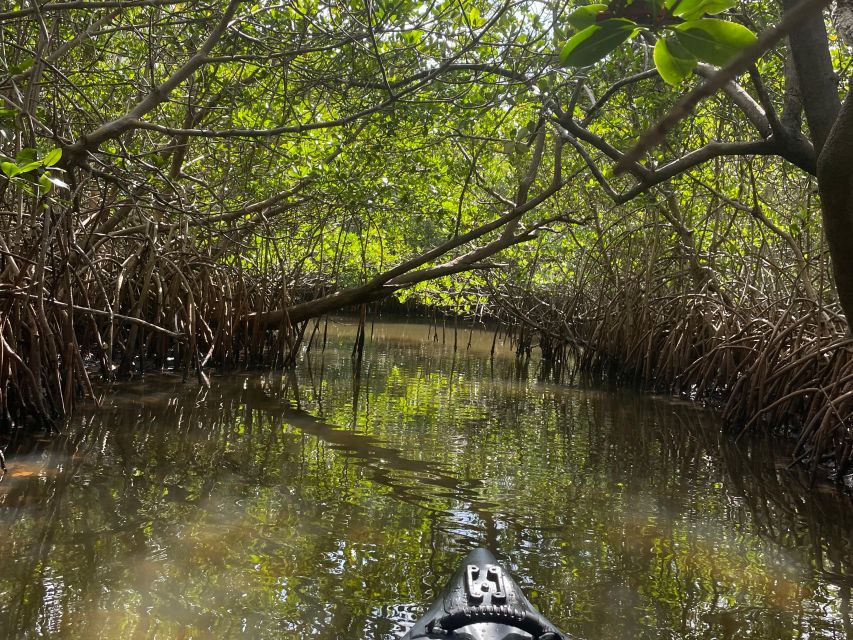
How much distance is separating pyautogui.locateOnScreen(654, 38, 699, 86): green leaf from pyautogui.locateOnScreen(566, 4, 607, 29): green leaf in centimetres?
8

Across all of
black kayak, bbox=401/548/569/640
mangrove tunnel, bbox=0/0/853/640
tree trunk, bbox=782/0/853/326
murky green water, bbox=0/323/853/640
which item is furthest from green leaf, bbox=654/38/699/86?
murky green water, bbox=0/323/853/640

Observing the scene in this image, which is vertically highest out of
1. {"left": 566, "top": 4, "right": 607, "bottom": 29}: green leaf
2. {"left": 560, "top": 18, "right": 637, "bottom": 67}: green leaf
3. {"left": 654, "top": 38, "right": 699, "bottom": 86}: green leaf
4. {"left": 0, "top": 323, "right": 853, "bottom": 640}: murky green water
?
{"left": 566, "top": 4, "right": 607, "bottom": 29}: green leaf

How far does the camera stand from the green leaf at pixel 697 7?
683mm

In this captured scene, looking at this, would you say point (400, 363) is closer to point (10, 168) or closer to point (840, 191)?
point (10, 168)

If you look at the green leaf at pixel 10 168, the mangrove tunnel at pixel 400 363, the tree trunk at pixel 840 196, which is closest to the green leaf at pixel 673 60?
the mangrove tunnel at pixel 400 363

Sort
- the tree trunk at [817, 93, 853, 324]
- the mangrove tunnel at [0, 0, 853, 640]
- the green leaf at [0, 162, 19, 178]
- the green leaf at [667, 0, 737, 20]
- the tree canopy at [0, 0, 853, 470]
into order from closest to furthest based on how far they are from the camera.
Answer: the green leaf at [667, 0, 737, 20]
the tree trunk at [817, 93, 853, 324]
the green leaf at [0, 162, 19, 178]
the mangrove tunnel at [0, 0, 853, 640]
the tree canopy at [0, 0, 853, 470]

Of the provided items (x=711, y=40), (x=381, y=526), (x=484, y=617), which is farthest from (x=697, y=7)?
(x=381, y=526)

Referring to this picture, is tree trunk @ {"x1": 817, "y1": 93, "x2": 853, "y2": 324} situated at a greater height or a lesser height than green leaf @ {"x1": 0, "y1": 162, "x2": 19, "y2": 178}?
lesser

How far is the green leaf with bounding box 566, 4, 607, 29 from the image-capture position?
72 cm

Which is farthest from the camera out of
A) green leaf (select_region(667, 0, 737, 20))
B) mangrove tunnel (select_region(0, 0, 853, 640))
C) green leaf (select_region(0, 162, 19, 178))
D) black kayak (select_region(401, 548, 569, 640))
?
mangrove tunnel (select_region(0, 0, 853, 640))

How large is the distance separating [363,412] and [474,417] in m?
0.94

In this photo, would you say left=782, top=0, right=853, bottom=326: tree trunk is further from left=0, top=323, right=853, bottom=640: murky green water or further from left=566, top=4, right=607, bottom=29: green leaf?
left=0, top=323, right=853, bottom=640: murky green water

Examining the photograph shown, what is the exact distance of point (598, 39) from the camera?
0.72 m

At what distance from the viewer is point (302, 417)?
5.92 metres
